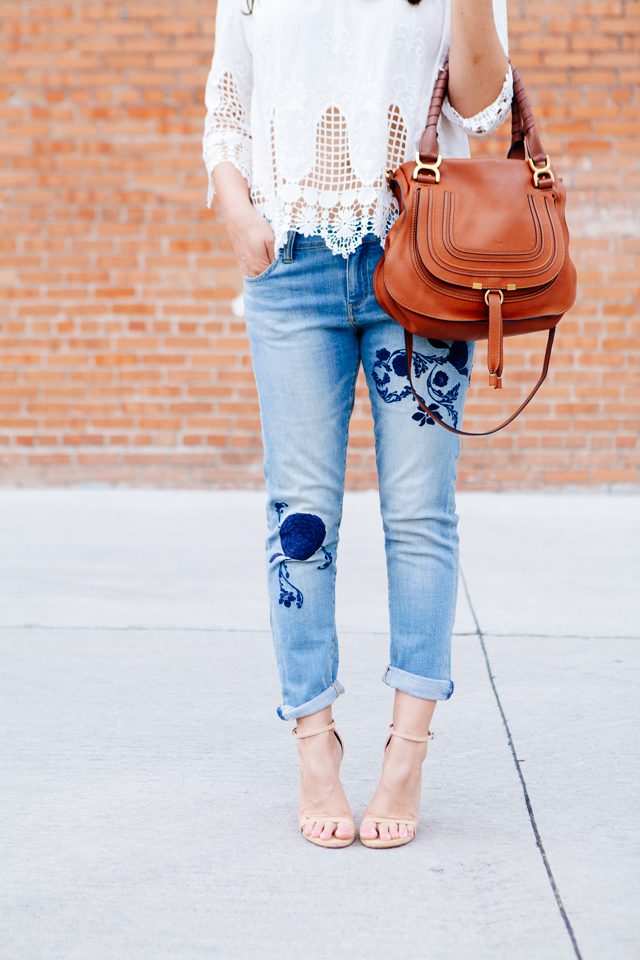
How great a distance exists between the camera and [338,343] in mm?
1580

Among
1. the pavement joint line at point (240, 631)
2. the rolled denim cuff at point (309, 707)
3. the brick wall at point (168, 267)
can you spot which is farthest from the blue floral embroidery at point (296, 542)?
the brick wall at point (168, 267)

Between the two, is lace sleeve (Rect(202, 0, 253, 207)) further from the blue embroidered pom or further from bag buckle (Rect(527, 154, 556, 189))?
the blue embroidered pom

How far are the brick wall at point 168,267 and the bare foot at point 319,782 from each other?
2.99 metres

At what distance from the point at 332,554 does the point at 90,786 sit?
686mm

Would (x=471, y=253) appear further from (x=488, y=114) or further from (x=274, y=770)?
(x=274, y=770)

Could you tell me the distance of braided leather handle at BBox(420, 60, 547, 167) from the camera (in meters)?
1.46

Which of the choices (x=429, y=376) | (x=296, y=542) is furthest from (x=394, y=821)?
(x=429, y=376)

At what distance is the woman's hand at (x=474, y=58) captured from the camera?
4.69 feet

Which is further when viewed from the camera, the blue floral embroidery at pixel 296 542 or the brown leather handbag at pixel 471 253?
the blue floral embroidery at pixel 296 542

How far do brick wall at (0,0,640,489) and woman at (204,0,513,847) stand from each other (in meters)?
2.95

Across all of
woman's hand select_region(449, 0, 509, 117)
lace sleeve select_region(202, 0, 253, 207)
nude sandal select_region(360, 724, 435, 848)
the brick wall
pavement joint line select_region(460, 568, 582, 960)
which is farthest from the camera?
the brick wall

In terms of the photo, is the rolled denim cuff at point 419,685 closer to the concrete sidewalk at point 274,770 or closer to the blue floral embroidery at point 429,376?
the concrete sidewalk at point 274,770

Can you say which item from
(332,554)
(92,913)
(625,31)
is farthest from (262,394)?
(625,31)

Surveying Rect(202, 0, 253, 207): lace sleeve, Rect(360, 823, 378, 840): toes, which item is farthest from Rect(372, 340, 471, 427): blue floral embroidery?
Rect(360, 823, 378, 840): toes
